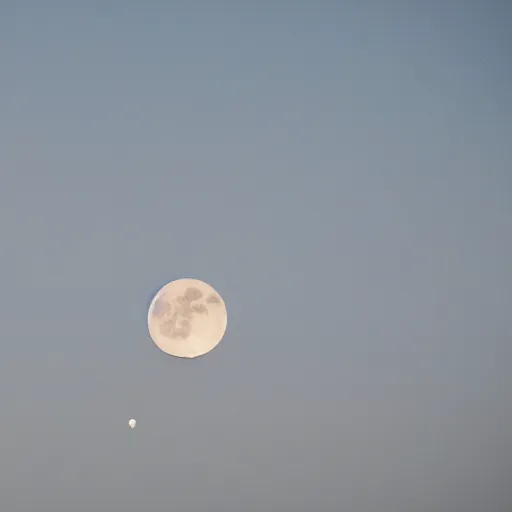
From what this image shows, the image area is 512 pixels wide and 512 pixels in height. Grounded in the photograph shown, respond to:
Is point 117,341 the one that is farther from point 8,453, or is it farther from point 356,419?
point 356,419

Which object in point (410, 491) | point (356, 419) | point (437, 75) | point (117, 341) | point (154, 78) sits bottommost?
point (410, 491)

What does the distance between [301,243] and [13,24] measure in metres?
1.47

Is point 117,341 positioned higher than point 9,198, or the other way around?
point 9,198

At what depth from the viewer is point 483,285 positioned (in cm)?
310

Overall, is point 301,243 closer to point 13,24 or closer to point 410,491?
point 410,491

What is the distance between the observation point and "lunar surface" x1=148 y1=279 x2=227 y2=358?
9.04 feet

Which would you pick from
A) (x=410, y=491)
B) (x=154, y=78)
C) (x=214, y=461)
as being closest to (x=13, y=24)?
(x=154, y=78)

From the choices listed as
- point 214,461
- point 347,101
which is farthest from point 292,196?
point 214,461

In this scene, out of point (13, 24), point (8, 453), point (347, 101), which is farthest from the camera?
point (347, 101)

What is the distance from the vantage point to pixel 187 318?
9.13ft

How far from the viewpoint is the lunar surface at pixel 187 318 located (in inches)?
108

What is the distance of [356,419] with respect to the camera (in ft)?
9.56

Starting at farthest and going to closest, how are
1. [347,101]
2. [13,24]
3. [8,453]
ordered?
1. [347,101]
2. [13,24]
3. [8,453]

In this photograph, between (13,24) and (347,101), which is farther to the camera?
(347,101)
